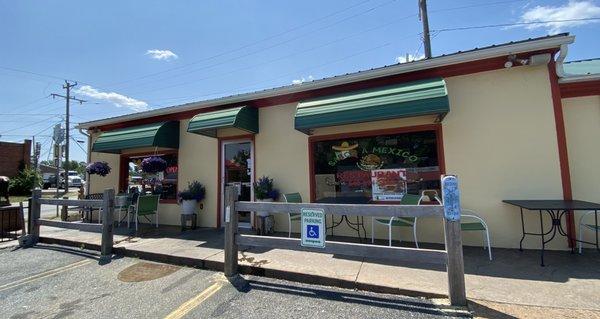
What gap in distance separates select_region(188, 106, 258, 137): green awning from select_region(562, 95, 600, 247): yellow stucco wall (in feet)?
20.6

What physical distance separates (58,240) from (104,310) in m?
4.51

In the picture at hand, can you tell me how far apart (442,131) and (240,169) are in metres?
4.88

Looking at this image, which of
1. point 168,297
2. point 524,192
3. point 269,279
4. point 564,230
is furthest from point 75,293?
point 564,230

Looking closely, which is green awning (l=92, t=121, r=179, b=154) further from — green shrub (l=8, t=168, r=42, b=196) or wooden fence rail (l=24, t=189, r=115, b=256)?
green shrub (l=8, t=168, r=42, b=196)

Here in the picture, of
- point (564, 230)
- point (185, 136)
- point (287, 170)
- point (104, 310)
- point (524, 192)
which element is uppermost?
point (185, 136)

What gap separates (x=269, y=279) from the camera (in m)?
4.20

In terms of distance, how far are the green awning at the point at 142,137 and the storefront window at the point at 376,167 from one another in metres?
4.22

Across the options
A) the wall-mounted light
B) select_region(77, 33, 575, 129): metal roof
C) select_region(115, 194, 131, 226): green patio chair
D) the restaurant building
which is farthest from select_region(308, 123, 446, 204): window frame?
select_region(115, 194, 131, 226): green patio chair

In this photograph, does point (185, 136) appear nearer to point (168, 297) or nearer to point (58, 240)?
point (58, 240)

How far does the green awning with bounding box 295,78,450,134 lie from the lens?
5172mm

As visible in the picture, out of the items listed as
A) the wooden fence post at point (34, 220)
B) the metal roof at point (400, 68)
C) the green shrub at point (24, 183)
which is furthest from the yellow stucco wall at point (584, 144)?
the green shrub at point (24, 183)

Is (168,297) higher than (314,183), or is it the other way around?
(314,183)

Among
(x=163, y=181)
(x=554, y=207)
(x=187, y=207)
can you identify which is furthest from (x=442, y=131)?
(x=163, y=181)

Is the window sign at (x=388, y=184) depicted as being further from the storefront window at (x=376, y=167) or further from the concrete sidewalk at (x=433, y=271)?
Result: the concrete sidewalk at (x=433, y=271)
